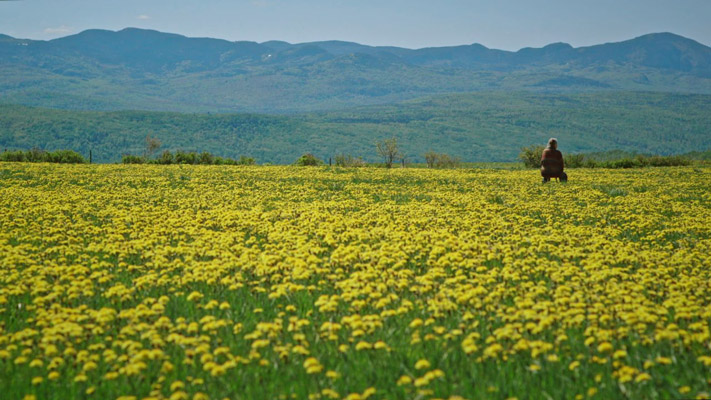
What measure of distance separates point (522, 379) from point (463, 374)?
0.65 metres

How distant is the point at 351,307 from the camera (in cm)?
883

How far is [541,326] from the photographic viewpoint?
24.1 feet

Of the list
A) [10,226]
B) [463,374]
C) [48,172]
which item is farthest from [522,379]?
[48,172]

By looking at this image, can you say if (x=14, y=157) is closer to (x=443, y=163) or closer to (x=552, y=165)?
(x=443, y=163)

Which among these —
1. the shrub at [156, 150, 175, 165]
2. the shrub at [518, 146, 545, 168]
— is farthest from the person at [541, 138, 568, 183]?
the shrub at [156, 150, 175, 165]

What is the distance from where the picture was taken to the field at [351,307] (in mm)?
6758

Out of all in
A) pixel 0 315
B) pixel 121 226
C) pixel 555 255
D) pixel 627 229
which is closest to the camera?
pixel 0 315

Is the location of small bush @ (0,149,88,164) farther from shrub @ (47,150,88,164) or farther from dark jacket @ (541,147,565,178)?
dark jacket @ (541,147,565,178)

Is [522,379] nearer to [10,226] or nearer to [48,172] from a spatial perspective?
[10,226]

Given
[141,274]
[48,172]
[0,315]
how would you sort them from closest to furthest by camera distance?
[0,315]
[141,274]
[48,172]

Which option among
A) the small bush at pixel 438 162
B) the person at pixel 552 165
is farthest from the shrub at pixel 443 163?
the person at pixel 552 165

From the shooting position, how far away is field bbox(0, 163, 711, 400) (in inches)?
266

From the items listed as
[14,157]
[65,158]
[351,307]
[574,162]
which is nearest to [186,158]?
[65,158]

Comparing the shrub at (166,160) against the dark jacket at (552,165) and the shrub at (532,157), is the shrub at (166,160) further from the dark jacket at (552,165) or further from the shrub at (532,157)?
the shrub at (532,157)
